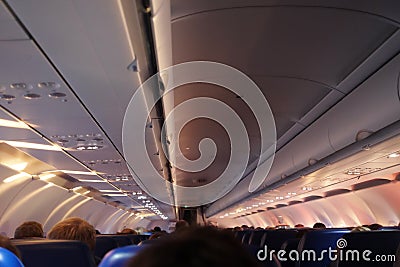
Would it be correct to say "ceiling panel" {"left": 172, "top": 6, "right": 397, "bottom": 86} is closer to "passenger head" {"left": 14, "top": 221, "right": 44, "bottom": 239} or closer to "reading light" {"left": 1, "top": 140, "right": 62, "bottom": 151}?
"passenger head" {"left": 14, "top": 221, "right": 44, "bottom": 239}

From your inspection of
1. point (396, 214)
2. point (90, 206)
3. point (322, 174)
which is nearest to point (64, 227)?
point (322, 174)

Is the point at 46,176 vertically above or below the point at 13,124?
above

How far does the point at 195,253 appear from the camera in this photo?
77 centimetres

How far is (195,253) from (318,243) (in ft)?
19.4

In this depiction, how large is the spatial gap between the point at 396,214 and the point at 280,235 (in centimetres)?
865

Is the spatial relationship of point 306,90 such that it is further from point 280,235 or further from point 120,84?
point 120,84

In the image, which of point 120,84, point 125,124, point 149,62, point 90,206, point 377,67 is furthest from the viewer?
point 90,206

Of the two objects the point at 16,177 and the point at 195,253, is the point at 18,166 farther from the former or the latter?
the point at 195,253

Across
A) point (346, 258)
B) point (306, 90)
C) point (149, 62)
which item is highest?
point (306, 90)

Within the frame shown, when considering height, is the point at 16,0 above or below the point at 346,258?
above

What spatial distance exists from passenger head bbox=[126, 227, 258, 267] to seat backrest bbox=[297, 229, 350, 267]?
5.43 meters

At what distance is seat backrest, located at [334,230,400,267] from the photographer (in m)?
4.38

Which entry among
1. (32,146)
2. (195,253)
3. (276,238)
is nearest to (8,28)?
(195,253)

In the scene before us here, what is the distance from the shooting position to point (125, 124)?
319 inches
